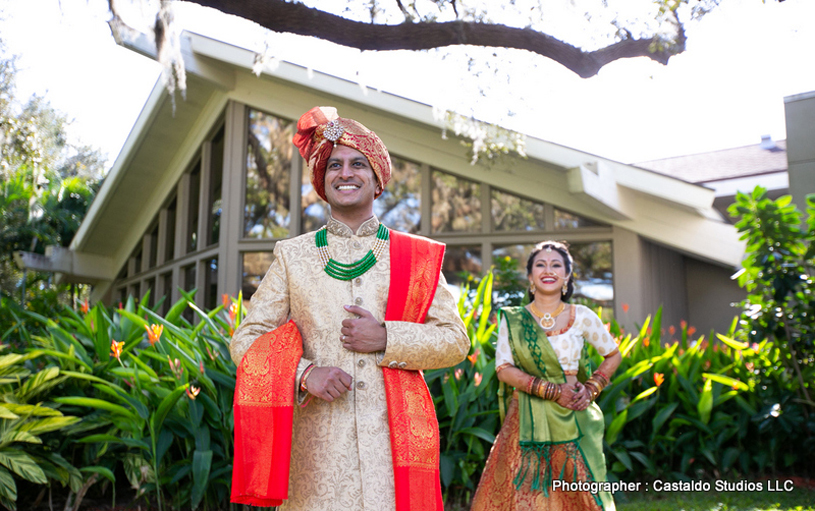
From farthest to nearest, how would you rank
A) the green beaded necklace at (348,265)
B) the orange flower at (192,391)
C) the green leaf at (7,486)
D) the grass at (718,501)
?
the grass at (718,501) < the orange flower at (192,391) < the green leaf at (7,486) < the green beaded necklace at (348,265)

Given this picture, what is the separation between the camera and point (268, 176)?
409 inches

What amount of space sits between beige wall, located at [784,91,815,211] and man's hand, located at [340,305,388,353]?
636 centimetres

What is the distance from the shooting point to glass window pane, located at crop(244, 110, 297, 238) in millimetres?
10141

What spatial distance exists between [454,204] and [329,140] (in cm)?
692

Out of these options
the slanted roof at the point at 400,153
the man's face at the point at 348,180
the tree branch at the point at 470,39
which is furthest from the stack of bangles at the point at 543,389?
the slanted roof at the point at 400,153

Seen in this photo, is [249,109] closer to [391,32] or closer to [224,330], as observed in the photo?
[391,32]

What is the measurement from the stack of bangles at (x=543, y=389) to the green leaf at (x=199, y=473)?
6.48 ft

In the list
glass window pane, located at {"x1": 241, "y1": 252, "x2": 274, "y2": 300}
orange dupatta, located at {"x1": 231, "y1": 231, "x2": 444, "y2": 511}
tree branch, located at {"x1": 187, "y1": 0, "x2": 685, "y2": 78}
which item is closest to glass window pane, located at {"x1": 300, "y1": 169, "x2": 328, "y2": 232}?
glass window pane, located at {"x1": 241, "y1": 252, "x2": 274, "y2": 300}

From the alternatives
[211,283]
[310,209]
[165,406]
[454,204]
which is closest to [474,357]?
[165,406]

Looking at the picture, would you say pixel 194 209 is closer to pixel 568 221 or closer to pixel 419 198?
pixel 419 198

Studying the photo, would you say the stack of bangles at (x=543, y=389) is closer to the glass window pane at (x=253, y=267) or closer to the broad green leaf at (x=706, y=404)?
the broad green leaf at (x=706, y=404)

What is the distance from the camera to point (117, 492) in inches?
182

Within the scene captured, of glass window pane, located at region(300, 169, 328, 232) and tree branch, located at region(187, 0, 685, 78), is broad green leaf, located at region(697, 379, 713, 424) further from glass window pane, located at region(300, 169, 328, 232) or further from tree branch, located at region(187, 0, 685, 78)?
glass window pane, located at region(300, 169, 328, 232)

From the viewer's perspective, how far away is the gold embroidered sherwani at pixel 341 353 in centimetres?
205
